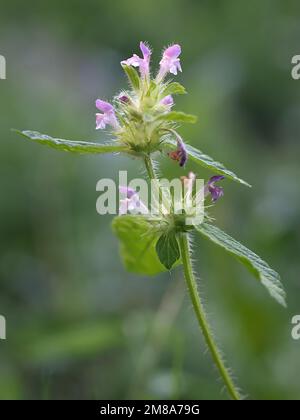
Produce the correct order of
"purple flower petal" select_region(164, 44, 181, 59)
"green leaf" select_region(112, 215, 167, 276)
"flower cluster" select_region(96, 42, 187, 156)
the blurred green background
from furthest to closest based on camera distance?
the blurred green background → "green leaf" select_region(112, 215, 167, 276) → "purple flower petal" select_region(164, 44, 181, 59) → "flower cluster" select_region(96, 42, 187, 156)

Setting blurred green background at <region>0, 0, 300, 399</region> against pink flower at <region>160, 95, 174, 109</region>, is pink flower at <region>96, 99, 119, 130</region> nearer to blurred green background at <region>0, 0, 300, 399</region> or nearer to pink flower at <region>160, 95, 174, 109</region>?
pink flower at <region>160, 95, 174, 109</region>

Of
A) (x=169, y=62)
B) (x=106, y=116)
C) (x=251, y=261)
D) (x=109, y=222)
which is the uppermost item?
(x=169, y=62)

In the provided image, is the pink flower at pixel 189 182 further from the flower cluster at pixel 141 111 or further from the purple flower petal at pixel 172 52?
the purple flower petal at pixel 172 52

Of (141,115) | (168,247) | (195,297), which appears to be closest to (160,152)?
(141,115)

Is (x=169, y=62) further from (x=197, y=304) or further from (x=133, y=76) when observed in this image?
(x=197, y=304)

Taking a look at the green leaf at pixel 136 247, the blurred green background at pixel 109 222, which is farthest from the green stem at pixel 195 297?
the blurred green background at pixel 109 222

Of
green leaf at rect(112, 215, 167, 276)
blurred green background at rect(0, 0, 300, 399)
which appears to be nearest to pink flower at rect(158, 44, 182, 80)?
green leaf at rect(112, 215, 167, 276)
